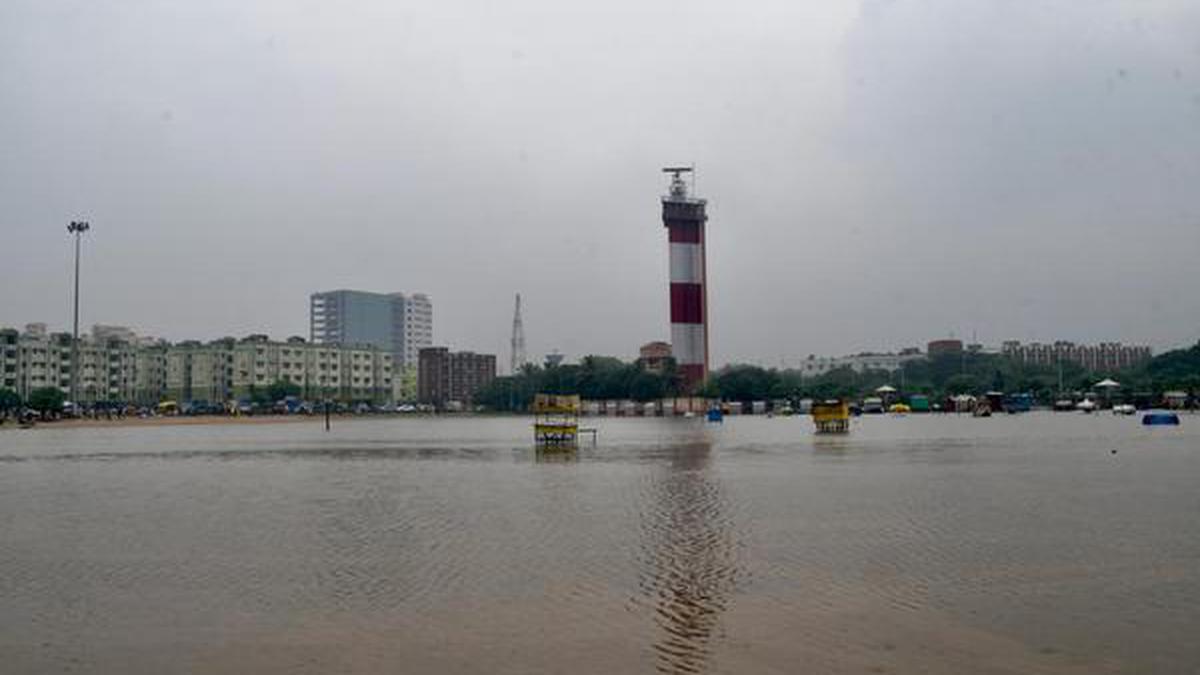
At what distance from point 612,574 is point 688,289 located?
390ft

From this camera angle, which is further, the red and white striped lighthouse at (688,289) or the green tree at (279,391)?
the green tree at (279,391)

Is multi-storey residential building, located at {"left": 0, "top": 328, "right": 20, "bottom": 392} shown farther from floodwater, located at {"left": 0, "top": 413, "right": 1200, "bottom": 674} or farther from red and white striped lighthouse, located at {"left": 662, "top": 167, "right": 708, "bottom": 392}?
floodwater, located at {"left": 0, "top": 413, "right": 1200, "bottom": 674}

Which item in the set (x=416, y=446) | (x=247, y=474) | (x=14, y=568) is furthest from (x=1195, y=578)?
(x=416, y=446)

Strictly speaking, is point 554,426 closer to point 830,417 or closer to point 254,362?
point 830,417

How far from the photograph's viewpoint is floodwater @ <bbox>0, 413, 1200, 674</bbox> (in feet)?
31.9

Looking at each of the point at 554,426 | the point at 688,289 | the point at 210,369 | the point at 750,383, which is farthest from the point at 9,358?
the point at 554,426

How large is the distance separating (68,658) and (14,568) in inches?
239

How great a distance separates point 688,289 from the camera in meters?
132

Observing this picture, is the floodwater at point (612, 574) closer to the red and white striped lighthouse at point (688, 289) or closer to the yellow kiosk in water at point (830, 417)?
the yellow kiosk in water at point (830, 417)

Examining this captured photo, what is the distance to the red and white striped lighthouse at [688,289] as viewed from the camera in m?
132

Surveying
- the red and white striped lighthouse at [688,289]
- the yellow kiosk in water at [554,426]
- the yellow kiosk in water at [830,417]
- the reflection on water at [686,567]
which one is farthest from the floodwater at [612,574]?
the red and white striped lighthouse at [688,289]

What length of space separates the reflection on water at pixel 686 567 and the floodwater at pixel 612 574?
2.5 inches

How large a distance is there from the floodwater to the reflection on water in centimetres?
6

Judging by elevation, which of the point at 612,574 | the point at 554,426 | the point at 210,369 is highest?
the point at 210,369
